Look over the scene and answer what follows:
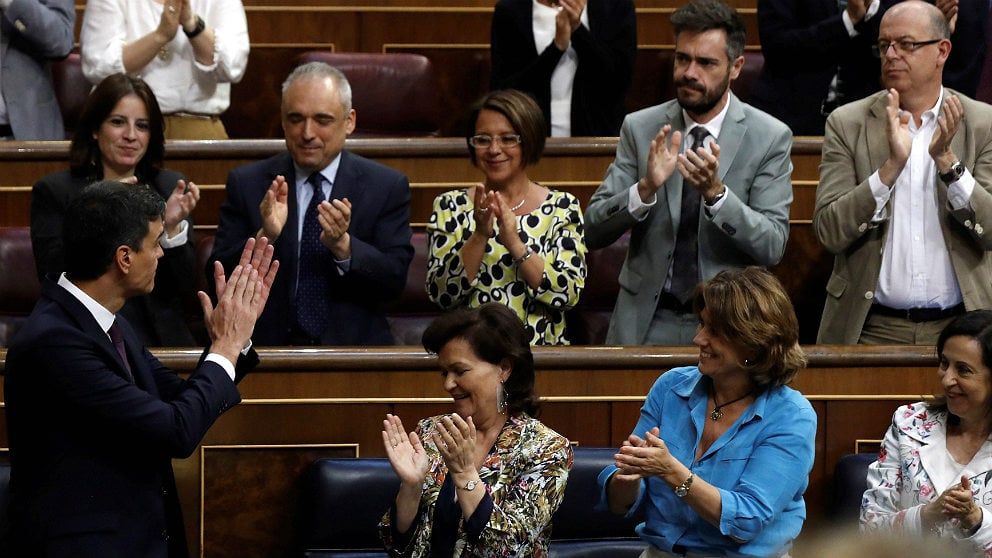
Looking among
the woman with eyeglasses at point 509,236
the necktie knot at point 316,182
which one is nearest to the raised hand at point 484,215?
the woman with eyeglasses at point 509,236

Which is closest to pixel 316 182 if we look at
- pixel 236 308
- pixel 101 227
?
pixel 236 308

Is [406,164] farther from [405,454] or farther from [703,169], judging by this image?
[405,454]

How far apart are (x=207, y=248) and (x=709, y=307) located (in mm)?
1814

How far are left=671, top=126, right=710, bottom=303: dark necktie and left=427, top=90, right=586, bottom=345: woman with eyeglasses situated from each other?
0.73 feet

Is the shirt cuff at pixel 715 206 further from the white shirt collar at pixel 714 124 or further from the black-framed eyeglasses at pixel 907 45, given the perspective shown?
the black-framed eyeglasses at pixel 907 45

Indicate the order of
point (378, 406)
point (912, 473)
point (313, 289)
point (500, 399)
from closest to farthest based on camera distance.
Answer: point (500, 399), point (912, 473), point (378, 406), point (313, 289)

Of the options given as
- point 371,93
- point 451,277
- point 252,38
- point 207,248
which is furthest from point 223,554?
point 252,38

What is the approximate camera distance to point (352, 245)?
3.00 m

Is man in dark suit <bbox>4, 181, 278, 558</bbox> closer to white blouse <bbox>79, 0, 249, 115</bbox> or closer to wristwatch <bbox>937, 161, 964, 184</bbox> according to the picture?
wristwatch <bbox>937, 161, 964, 184</bbox>

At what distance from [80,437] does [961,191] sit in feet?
6.65

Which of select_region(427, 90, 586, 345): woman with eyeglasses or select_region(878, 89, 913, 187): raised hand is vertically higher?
select_region(878, 89, 913, 187): raised hand

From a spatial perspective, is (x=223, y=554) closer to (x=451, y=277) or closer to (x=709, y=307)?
(x=451, y=277)

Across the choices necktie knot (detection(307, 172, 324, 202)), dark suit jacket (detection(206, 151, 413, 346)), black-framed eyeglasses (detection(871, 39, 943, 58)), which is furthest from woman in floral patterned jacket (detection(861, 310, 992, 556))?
necktie knot (detection(307, 172, 324, 202))

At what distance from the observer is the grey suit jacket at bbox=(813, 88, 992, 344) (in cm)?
319
